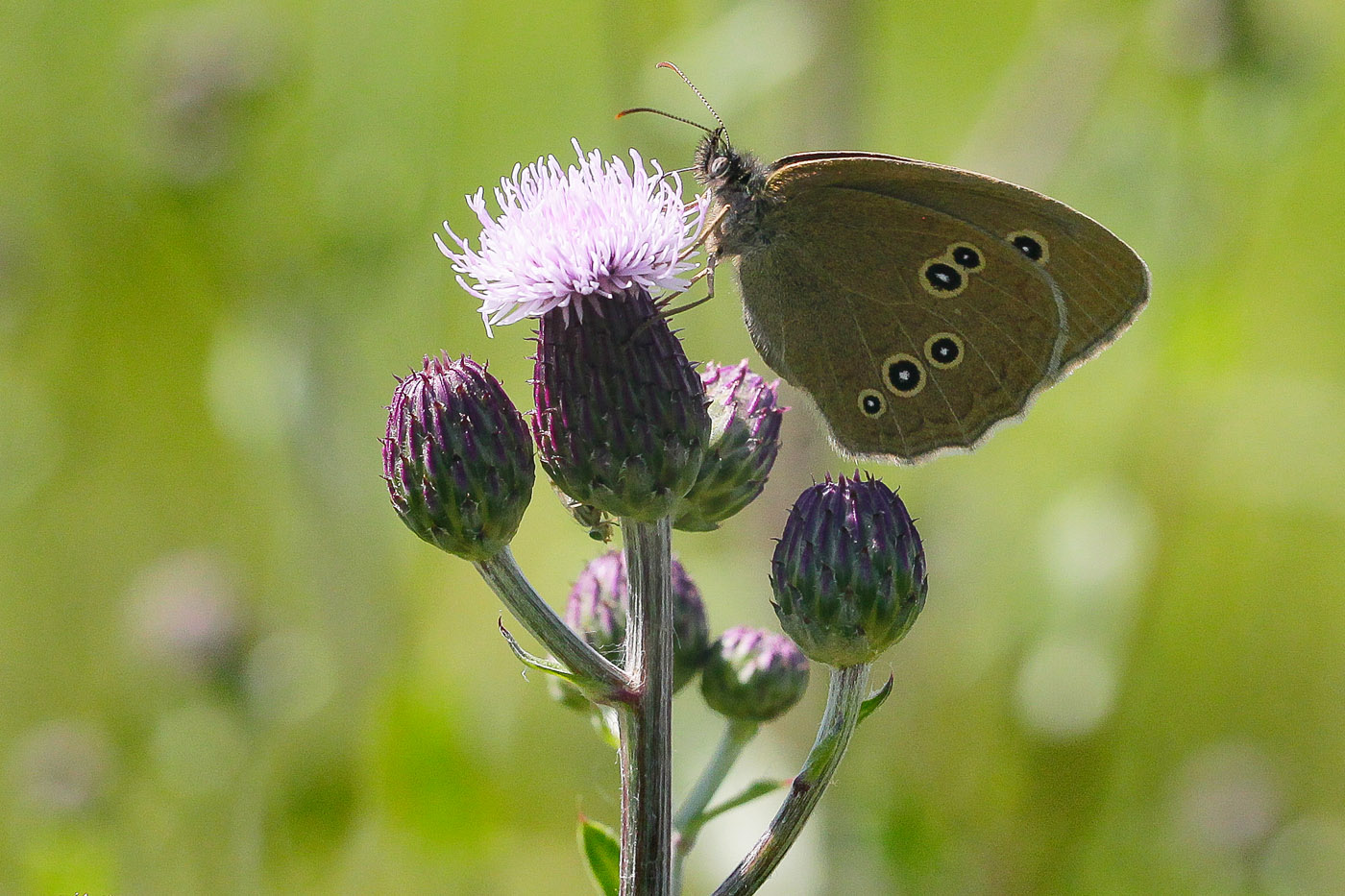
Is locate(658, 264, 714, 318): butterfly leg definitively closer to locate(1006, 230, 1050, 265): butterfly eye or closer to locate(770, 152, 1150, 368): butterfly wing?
locate(770, 152, 1150, 368): butterfly wing

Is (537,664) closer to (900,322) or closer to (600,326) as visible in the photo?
(600,326)

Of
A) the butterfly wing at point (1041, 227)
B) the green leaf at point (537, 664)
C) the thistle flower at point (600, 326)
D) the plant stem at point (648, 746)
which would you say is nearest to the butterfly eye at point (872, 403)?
the butterfly wing at point (1041, 227)

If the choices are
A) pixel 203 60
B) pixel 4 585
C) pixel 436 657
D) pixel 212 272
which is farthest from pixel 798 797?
pixel 4 585

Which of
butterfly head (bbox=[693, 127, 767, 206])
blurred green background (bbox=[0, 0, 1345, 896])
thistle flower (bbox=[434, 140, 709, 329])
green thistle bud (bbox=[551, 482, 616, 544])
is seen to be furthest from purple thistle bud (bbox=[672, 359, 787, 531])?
blurred green background (bbox=[0, 0, 1345, 896])

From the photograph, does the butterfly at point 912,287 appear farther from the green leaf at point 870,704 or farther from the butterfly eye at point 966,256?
the green leaf at point 870,704

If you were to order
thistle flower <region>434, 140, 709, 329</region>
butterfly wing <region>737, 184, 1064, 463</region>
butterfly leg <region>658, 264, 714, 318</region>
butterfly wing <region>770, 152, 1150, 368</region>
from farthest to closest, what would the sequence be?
butterfly wing <region>737, 184, 1064, 463</region>
butterfly wing <region>770, 152, 1150, 368</region>
butterfly leg <region>658, 264, 714, 318</region>
thistle flower <region>434, 140, 709, 329</region>
